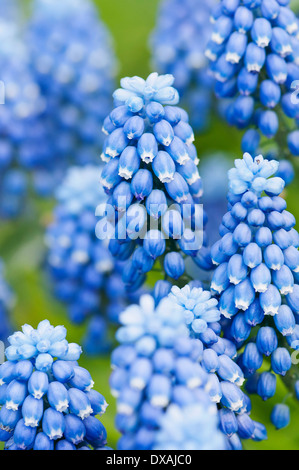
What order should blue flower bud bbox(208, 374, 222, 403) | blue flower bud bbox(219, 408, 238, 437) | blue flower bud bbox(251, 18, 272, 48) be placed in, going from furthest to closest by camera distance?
blue flower bud bbox(251, 18, 272, 48) → blue flower bud bbox(219, 408, 238, 437) → blue flower bud bbox(208, 374, 222, 403)

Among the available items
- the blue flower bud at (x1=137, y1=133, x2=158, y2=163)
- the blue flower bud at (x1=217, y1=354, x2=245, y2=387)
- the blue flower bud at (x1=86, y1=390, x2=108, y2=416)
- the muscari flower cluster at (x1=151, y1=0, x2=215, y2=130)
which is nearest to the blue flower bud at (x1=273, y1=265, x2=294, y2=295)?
the blue flower bud at (x1=217, y1=354, x2=245, y2=387)

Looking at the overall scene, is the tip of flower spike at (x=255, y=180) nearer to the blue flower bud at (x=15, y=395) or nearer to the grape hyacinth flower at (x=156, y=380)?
the grape hyacinth flower at (x=156, y=380)

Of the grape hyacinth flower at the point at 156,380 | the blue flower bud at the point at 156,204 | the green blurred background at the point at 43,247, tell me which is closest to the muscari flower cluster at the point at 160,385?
the grape hyacinth flower at the point at 156,380

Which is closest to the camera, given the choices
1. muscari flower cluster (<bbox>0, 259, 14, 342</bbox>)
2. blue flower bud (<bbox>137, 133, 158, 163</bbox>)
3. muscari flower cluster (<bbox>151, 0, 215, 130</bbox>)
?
blue flower bud (<bbox>137, 133, 158, 163</bbox>)

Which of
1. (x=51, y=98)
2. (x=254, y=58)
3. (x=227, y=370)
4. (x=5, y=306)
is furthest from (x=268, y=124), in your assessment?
(x=51, y=98)

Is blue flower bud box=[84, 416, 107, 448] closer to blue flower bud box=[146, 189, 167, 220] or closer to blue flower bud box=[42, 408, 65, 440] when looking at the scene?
blue flower bud box=[42, 408, 65, 440]

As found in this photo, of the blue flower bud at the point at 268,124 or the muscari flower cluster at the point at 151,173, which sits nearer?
the muscari flower cluster at the point at 151,173

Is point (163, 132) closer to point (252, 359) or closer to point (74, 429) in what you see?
point (252, 359)
